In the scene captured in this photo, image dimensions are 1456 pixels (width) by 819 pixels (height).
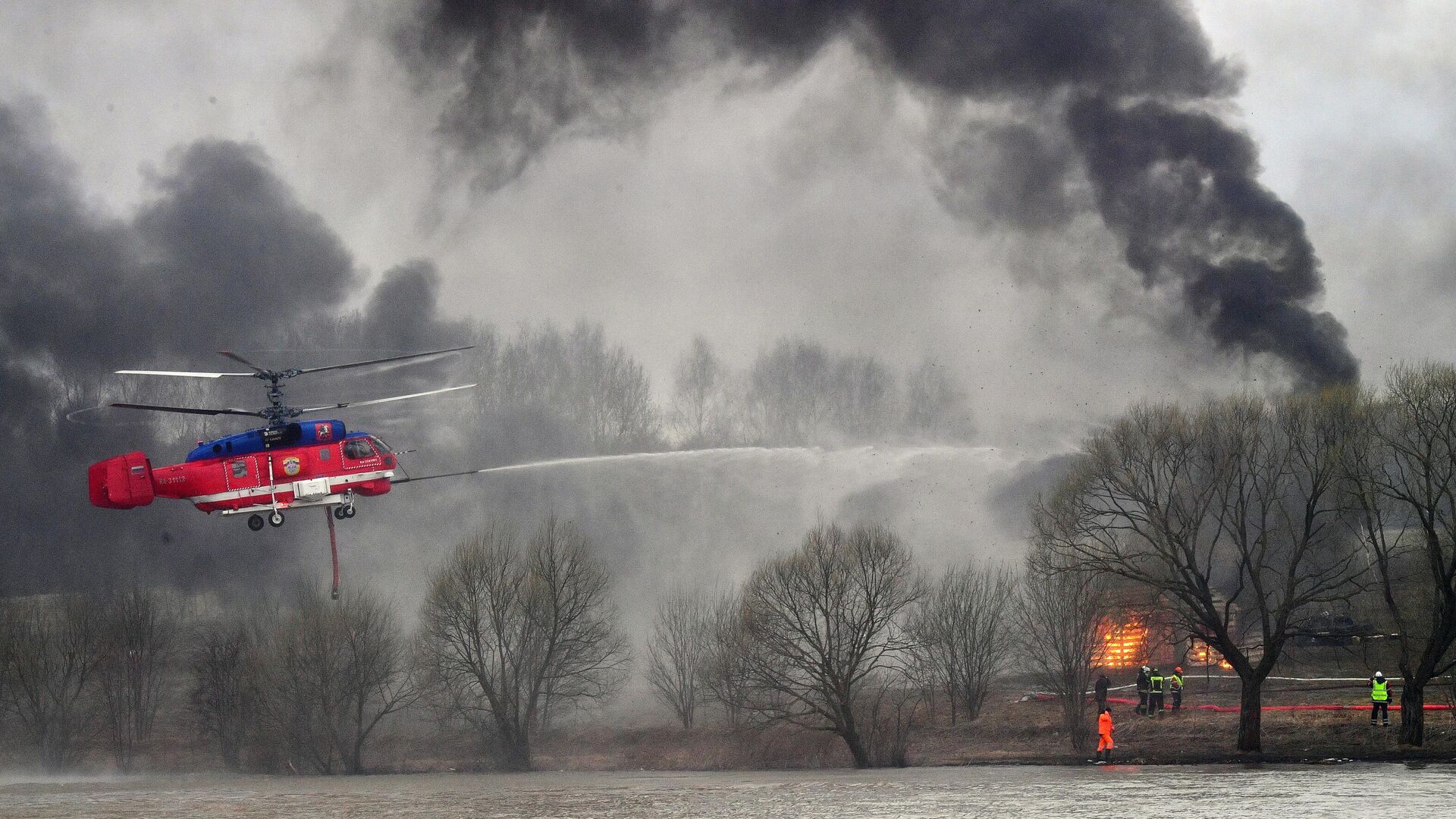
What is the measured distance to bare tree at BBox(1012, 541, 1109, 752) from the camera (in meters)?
82.9

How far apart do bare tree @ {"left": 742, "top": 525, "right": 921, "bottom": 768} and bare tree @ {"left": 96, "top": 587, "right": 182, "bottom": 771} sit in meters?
60.3

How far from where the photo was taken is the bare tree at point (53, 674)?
112375 millimetres

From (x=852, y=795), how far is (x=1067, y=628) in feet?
121

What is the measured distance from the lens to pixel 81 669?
11475 cm

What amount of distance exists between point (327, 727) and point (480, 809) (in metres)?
50.2

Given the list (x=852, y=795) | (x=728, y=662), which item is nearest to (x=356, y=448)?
(x=852, y=795)

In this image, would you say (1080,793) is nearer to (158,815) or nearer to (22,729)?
(158,815)

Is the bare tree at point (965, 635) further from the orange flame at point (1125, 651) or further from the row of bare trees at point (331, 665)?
the row of bare trees at point (331, 665)

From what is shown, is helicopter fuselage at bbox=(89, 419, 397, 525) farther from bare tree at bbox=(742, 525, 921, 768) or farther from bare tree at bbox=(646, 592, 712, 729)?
bare tree at bbox=(646, 592, 712, 729)

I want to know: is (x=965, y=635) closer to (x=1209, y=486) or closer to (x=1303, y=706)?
(x=1303, y=706)

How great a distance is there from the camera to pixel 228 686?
112 m

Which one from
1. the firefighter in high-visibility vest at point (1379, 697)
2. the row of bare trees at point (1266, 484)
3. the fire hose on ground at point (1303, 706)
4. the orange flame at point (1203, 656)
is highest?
the row of bare trees at point (1266, 484)

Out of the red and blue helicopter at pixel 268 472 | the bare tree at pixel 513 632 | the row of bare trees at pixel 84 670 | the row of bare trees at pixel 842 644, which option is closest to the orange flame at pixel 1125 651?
the row of bare trees at pixel 842 644

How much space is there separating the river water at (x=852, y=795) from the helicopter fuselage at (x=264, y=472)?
1380cm
